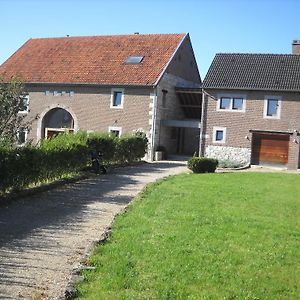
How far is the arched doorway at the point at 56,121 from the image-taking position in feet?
115

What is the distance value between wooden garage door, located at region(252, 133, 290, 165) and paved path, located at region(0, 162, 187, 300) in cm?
1618

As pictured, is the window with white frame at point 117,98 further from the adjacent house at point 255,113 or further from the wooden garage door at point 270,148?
the wooden garage door at point 270,148

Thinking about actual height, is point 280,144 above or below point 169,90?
below

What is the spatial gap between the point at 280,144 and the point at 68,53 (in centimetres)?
1839

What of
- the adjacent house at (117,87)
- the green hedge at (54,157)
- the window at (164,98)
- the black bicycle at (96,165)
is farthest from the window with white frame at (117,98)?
the black bicycle at (96,165)

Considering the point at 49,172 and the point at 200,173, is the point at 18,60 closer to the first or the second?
the point at 200,173

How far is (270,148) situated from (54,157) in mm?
18338

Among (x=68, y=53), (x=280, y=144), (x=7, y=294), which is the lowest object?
(x=7, y=294)

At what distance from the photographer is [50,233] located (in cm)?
877

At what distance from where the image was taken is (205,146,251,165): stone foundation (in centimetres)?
2984

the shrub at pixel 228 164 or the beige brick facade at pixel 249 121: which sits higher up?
the beige brick facade at pixel 249 121

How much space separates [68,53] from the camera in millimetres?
36906

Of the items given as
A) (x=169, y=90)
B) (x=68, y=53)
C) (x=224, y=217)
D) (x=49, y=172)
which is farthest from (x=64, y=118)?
(x=224, y=217)

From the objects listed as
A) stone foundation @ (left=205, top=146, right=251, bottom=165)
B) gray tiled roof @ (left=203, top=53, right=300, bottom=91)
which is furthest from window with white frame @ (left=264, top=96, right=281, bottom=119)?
stone foundation @ (left=205, top=146, right=251, bottom=165)
